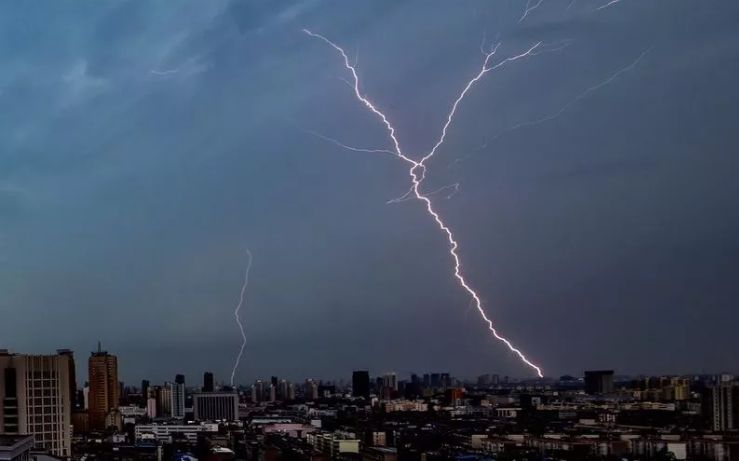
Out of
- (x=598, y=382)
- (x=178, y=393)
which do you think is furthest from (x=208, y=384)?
(x=598, y=382)

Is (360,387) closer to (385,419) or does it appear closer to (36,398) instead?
(385,419)

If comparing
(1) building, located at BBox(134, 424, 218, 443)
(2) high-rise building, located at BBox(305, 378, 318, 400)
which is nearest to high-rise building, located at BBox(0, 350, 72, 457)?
(1) building, located at BBox(134, 424, 218, 443)

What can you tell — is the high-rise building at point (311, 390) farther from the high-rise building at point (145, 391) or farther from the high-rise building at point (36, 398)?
→ the high-rise building at point (36, 398)

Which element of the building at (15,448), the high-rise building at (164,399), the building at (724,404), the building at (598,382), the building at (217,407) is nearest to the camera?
the building at (15,448)

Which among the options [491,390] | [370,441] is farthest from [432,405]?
[370,441]

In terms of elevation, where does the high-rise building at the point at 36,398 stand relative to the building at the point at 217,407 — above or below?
above

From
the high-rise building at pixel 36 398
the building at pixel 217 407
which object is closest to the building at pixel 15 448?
the high-rise building at pixel 36 398

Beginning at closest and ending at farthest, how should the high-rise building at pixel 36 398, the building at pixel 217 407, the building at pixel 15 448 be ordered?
the building at pixel 15 448 < the high-rise building at pixel 36 398 < the building at pixel 217 407
